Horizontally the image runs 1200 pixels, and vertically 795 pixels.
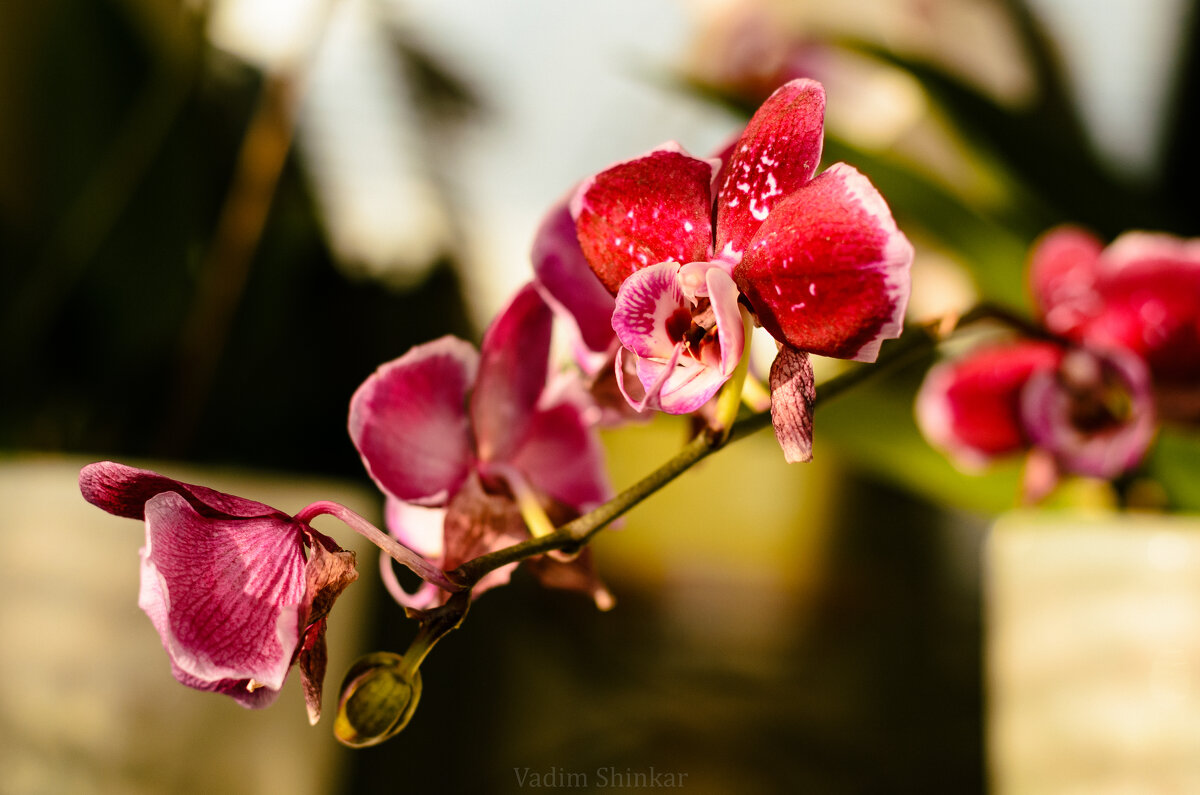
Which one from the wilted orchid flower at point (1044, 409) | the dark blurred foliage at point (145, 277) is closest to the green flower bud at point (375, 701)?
the wilted orchid flower at point (1044, 409)

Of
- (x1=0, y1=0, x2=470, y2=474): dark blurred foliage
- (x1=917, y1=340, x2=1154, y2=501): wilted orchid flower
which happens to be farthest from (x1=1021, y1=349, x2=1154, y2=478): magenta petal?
(x1=0, y1=0, x2=470, y2=474): dark blurred foliage

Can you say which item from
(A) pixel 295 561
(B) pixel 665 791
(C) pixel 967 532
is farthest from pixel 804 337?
(C) pixel 967 532

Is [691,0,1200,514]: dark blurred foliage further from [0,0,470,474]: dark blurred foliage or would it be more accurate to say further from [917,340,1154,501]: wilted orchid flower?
[0,0,470,474]: dark blurred foliage

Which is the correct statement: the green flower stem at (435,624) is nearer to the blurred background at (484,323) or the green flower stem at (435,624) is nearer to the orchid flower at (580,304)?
the orchid flower at (580,304)

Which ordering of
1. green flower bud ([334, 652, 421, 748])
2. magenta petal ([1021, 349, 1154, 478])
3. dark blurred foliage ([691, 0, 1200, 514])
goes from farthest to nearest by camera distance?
1. dark blurred foliage ([691, 0, 1200, 514])
2. magenta petal ([1021, 349, 1154, 478])
3. green flower bud ([334, 652, 421, 748])

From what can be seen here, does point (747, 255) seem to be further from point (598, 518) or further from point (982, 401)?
point (982, 401)

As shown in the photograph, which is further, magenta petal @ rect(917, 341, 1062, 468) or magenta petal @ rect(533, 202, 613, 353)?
magenta petal @ rect(917, 341, 1062, 468)
